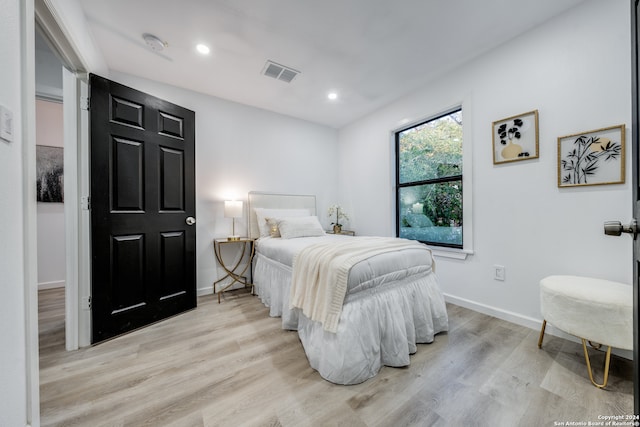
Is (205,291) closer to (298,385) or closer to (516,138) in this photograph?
(298,385)

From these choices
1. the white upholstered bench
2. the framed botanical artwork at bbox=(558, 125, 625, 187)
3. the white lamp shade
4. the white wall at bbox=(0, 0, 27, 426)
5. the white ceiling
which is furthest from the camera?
the white lamp shade

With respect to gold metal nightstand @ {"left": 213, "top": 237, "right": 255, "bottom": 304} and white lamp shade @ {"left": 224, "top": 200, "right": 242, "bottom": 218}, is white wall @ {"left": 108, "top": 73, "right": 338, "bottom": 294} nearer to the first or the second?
gold metal nightstand @ {"left": 213, "top": 237, "right": 255, "bottom": 304}

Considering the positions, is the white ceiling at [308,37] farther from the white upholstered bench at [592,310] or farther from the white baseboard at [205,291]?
the white baseboard at [205,291]

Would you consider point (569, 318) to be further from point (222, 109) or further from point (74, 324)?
point (222, 109)

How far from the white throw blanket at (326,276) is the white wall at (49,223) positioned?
360cm

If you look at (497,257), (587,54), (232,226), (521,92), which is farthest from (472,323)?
(232,226)

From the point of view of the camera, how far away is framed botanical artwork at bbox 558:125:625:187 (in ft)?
5.50

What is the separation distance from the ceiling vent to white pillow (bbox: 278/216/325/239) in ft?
5.57

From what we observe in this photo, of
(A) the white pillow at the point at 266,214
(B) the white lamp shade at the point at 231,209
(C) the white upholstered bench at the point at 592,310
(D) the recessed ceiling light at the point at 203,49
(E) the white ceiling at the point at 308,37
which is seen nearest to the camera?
(C) the white upholstered bench at the point at 592,310

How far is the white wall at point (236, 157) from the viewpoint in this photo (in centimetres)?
302

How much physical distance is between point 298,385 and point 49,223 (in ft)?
13.2

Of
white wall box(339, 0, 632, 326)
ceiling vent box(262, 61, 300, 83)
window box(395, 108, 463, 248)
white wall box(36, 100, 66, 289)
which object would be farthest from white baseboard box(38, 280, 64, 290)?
white wall box(339, 0, 632, 326)

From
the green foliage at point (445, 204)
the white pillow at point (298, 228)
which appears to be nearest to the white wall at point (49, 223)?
the white pillow at point (298, 228)

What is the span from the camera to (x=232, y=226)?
10.7ft
